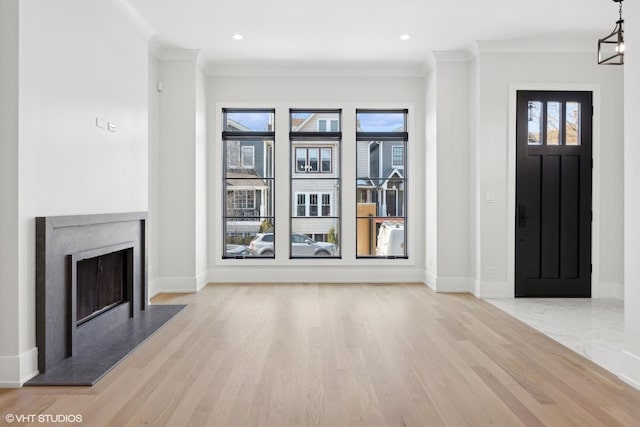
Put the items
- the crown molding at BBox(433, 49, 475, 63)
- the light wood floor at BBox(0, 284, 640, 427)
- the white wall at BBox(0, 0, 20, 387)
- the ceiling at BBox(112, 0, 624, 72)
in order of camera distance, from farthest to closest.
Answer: the crown molding at BBox(433, 49, 475, 63) → the ceiling at BBox(112, 0, 624, 72) → the white wall at BBox(0, 0, 20, 387) → the light wood floor at BBox(0, 284, 640, 427)

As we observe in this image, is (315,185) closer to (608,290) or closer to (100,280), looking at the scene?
(100,280)

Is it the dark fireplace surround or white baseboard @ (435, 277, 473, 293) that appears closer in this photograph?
the dark fireplace surround

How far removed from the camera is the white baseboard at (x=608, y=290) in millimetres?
5730

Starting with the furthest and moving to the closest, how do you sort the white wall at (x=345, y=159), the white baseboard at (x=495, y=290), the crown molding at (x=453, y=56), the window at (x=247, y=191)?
the window at (x=247, y=191), the white wall at (x=345, y=159), the crown molding at (x=453, y=56), the white baseboard at (x=495, y=290)

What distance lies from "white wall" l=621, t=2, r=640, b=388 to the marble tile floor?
0.83ft

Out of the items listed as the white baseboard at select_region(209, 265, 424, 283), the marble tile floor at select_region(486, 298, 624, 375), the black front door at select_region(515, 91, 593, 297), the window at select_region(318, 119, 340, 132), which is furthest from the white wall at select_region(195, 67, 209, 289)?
→ the black front door at select_region(515, 91, 593, 297)

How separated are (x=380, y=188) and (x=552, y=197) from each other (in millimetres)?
2291

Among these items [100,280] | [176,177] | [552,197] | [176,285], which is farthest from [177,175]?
[552,197]

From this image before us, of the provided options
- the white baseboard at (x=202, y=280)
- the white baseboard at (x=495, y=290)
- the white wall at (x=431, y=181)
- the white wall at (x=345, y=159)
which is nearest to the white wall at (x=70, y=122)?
the white baseboard at (x=202, y=280)

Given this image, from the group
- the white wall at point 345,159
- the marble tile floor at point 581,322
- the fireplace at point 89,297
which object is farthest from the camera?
the white wall at point 345,159

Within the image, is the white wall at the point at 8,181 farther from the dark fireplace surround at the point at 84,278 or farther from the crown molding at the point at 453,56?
the crown molding at the point at 453,56

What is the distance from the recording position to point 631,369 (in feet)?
9.62

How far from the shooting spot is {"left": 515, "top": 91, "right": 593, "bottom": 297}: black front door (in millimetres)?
5730

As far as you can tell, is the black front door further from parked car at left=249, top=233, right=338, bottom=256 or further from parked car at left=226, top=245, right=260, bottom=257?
parked car at left=226, top=245, right=260, bottom=257
